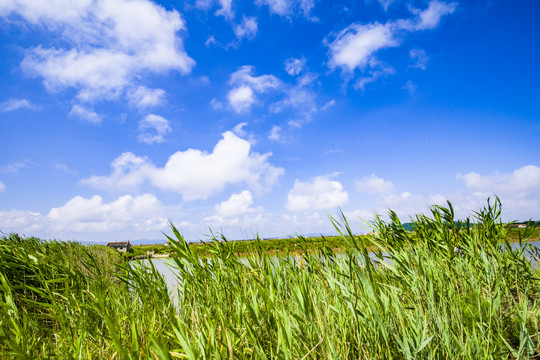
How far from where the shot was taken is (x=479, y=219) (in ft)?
19.5

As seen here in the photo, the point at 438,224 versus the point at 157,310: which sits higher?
the point at 438,224

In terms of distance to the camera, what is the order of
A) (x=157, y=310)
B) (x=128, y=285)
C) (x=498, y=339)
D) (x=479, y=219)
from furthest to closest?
(x=479, y=219)
(x=128, y=285)
(x=157, y=310)
(x=498, y=339)

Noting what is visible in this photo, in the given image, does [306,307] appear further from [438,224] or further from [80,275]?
[438,224]

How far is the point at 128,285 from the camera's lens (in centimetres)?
416

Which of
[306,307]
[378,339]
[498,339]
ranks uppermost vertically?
[306,307]

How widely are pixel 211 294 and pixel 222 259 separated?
1.20m

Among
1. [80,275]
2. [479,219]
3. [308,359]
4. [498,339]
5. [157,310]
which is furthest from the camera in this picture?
[479,219]

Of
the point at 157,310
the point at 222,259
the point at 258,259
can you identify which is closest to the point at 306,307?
the point at 157,310

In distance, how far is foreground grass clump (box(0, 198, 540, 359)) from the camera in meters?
2.07

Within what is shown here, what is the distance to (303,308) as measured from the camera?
2.11 metres

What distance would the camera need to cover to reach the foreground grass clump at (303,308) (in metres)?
2.07

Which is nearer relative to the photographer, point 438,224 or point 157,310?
point 157,310

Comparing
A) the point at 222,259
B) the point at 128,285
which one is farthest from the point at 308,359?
the point at 128,285

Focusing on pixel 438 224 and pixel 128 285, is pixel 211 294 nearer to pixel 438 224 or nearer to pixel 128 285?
pixel 128 285
